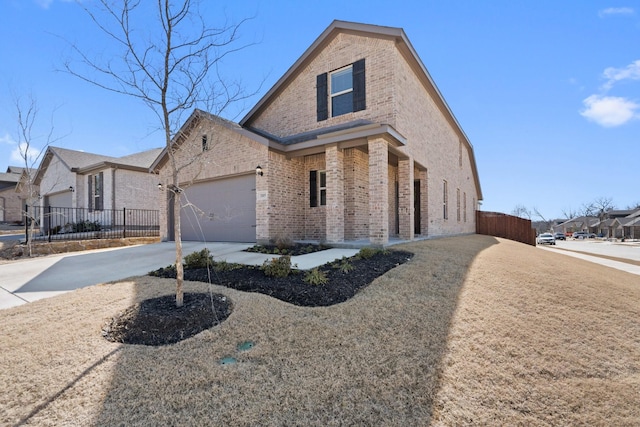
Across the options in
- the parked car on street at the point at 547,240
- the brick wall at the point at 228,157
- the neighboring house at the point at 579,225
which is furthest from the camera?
the neighboring house at the point at 579,225

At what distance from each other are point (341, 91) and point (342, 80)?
16.5 inches

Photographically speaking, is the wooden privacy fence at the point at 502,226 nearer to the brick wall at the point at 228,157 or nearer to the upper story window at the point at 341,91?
the upper story window at the point at 341,91

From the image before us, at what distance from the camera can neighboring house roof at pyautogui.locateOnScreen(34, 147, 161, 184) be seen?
1581 cm

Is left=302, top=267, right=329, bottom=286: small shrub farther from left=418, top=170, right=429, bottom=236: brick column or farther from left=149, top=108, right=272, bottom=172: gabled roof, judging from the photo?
left=418, top=170, right=429, bottom=236: brick column

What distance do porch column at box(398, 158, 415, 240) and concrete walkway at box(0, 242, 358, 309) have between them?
2.72 metres

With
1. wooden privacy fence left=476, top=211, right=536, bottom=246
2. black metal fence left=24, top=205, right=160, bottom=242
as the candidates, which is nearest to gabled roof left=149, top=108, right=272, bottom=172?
black metal fence left=24, top=205, right=160, bottom=242

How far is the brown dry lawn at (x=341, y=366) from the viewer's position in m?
2.16

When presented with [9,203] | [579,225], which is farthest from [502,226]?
[579,225]

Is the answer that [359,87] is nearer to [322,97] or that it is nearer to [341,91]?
[341,91]

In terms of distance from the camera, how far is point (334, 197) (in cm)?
873

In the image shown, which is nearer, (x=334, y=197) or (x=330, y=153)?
(x=334, y=197)

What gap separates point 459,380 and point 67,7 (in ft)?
25.1

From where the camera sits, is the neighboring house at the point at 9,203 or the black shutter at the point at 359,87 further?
the neighboring house at the point at 9,203

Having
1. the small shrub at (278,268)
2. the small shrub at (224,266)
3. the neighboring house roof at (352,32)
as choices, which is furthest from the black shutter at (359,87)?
the small shrub at (224,266)
